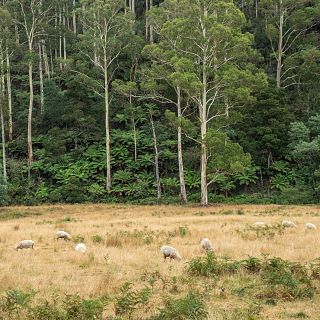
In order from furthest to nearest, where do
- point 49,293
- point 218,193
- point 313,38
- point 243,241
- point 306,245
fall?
point 313,38
point 218,193
point 243,241
point 306,245
point 49,293

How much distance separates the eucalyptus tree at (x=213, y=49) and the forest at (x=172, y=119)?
A: 0.09 metres

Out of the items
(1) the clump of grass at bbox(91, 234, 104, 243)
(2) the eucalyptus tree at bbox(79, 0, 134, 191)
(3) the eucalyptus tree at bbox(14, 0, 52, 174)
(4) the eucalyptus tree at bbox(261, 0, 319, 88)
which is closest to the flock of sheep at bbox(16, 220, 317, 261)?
(1) the clump of grass at bbox(91, 234, 104, 243)

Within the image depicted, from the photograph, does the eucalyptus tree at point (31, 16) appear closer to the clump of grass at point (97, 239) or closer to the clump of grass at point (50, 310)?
the clump of grass at point (97, 239)

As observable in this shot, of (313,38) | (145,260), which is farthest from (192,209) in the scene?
(313,38)

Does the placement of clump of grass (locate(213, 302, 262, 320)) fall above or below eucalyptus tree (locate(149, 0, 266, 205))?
below

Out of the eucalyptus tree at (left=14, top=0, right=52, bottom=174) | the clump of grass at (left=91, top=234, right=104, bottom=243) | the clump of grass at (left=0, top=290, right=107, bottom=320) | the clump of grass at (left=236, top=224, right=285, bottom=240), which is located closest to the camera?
the clump of grass at (left=0, top=290, right=107, bottom=320)

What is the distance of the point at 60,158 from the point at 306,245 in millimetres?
26982

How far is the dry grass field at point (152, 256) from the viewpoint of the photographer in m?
8.52

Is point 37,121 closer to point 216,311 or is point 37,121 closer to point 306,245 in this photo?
point 306,245

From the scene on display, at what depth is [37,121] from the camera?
42.7 metres

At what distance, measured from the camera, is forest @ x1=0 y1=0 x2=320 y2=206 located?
30.1 meters

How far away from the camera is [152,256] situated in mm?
12977

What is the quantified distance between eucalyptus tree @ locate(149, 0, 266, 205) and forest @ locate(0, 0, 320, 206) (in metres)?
0.09

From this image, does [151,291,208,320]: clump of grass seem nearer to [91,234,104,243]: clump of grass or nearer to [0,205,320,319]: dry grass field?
[0,205,320,319]: dry grass field
